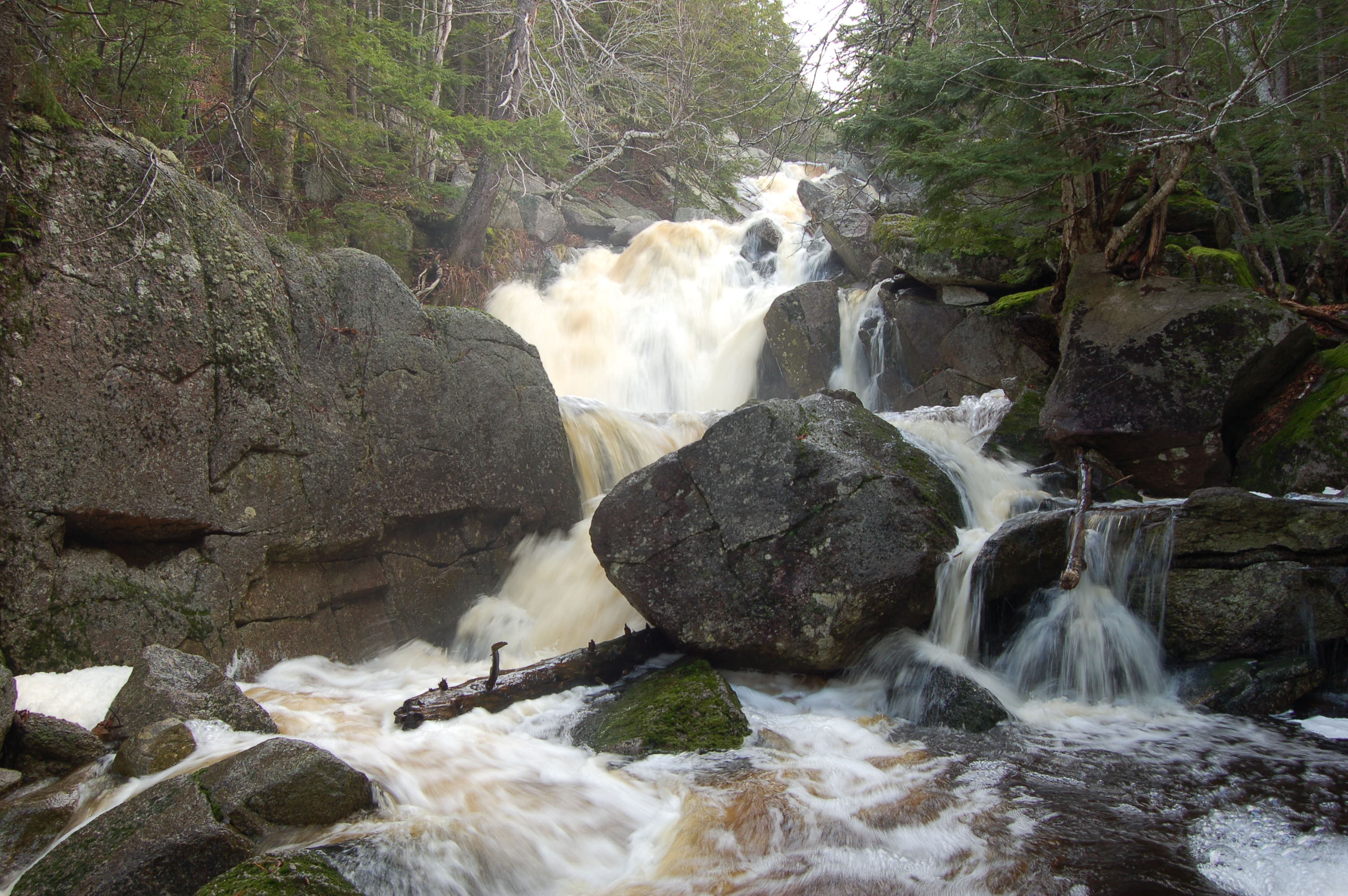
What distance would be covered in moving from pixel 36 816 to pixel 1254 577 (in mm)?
7063

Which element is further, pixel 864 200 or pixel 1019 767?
pixel 864 200

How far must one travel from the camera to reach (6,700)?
150 inches

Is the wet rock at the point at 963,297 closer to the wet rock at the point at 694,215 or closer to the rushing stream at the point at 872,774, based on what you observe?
the rushing stream at the point at 872,774

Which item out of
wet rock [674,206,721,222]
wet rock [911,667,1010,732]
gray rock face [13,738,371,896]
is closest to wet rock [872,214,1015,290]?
wet rock [911,667,1010,732]

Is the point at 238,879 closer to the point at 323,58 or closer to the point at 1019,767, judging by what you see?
the point at 1019,767

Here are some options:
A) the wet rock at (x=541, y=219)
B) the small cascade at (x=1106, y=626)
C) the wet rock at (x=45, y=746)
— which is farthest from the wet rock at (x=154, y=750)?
the wet rock at (x=541, y=219)

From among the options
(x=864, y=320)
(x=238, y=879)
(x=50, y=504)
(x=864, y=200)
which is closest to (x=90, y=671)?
(x=50, y=504)

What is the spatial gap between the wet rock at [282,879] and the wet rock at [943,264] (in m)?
9.57

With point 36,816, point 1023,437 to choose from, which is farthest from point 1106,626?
point 36,816

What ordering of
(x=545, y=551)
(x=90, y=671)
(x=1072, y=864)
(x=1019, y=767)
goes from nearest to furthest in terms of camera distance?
1. (x=1072, y=864)
2. (x=1019, y=767)
3. (x=90, y=671)
4. (x=545, y=551)

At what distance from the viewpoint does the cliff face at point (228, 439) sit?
501 centimetres

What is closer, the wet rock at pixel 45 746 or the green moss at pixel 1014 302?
the wet rock at pixel 45 746

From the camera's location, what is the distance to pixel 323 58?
11.4 m

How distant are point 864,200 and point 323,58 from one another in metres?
11.5
